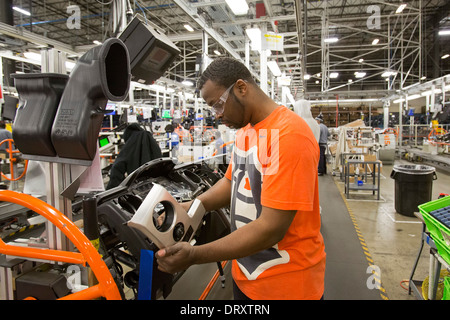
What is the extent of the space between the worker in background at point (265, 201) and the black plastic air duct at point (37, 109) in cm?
60

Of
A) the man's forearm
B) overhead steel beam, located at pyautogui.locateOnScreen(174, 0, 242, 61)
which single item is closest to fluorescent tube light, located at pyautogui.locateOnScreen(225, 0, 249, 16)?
overhead steel beam, located at pyautogui.locateOnScreen(174, 0, 242, 61)

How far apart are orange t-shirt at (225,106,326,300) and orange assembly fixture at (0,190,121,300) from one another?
579 millimetres

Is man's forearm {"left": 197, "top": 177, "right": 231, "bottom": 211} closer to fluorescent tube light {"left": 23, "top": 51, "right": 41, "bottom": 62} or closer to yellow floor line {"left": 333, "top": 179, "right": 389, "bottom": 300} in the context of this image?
yellow floor line {"left": 333, "top": 179, "right": 389, "bottom": 300}

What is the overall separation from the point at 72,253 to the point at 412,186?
5.51 m

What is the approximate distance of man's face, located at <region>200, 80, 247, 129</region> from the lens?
1.22 meters

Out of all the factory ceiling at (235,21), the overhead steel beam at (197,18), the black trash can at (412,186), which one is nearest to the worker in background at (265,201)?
the factory ceiling at (235,21)

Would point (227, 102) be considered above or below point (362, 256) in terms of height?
above

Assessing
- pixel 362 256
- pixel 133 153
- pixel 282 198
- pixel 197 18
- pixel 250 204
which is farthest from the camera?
pixel 197 18

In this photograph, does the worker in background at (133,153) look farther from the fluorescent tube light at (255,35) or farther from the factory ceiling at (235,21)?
the fluorescent tube light at (255,35)

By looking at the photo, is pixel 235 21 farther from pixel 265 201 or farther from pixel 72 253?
pixel 72 253

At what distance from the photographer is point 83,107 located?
1.02 meters

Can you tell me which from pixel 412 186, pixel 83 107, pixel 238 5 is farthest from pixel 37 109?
pixel 412 186

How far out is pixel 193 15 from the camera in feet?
15.5
